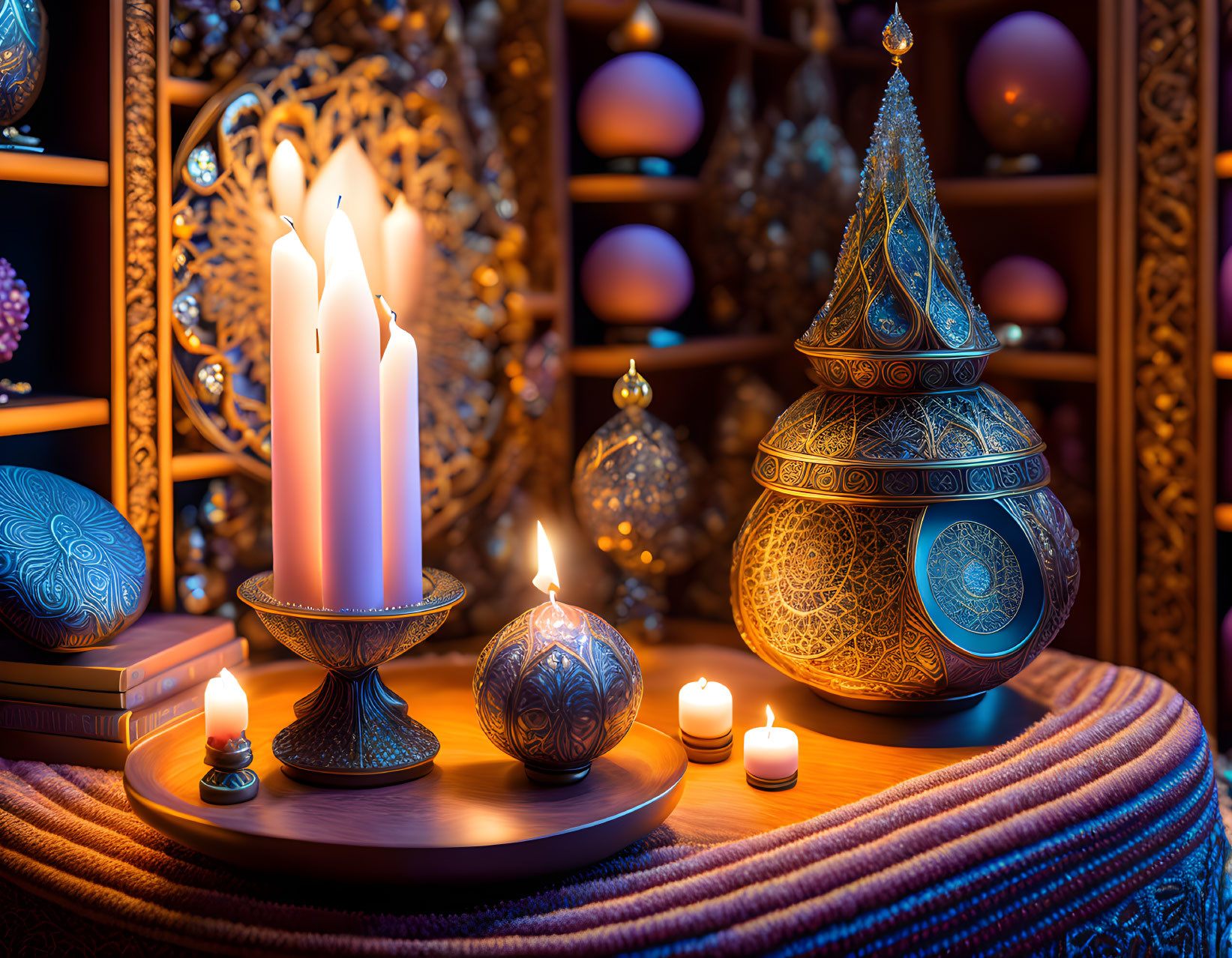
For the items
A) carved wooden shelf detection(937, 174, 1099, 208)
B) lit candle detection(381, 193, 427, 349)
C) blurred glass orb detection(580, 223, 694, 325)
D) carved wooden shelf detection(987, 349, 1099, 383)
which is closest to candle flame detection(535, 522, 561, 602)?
lit candle detection(381, 193, 427, 349)

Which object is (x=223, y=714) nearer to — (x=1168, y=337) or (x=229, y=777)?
(x=229, y=777)

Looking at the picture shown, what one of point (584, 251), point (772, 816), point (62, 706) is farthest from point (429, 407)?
point (772, 816)

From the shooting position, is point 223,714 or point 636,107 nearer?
point 223,714

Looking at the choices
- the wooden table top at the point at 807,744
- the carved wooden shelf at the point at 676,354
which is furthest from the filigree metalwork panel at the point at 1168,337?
the wooden table top at the point at 807,744

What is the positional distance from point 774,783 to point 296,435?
44cm

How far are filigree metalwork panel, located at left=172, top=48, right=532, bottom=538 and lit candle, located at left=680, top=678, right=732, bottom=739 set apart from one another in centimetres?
47

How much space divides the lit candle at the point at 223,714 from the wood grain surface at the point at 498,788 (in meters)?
0.04

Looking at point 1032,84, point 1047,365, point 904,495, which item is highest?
point 1032,84

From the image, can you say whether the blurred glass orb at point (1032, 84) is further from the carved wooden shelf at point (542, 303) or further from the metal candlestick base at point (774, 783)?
the metal candlestick base at point (774, 783)

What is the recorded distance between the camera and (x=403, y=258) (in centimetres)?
135

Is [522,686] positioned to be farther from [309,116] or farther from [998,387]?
[998,387]

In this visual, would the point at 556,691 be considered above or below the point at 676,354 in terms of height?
below

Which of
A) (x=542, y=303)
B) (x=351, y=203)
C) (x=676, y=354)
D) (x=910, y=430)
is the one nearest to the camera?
(x=910, y=430)

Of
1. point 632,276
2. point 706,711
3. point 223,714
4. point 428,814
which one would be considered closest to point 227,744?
point 223,714
